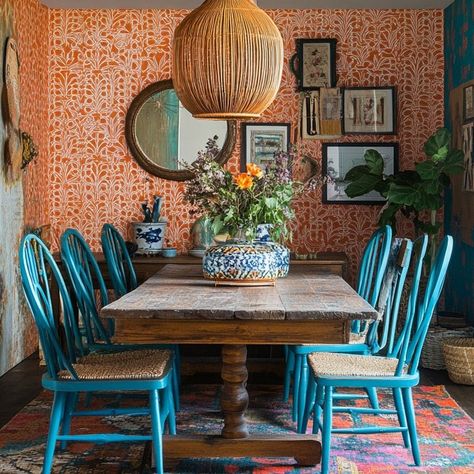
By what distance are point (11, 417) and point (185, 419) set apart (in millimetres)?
832

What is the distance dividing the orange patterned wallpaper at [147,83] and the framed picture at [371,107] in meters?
0.06

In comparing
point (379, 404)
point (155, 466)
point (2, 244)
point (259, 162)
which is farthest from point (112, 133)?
point (155, 466)

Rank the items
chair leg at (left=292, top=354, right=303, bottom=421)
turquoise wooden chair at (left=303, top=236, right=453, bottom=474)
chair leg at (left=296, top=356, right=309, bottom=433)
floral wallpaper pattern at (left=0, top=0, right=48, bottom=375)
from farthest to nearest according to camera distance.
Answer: floral wallpaper pattern at (left=0, top=0, right=48, bottom=375)
chair leg at (left=292, top=354, right=303, bottom=421)
chair leg at (left=296, top=356, right=309, bottom=433)
turquoise wooden chair at (left=303, top=236, right=453, bottom=474)

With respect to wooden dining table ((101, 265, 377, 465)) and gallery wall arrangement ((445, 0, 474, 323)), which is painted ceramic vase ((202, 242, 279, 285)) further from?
gallery wall arrangement ((445, 0, 474, 323))

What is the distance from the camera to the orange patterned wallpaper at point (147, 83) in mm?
6148

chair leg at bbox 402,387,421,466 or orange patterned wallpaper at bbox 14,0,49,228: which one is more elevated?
orange patterned wallpaper at bbox 14,0,49,228

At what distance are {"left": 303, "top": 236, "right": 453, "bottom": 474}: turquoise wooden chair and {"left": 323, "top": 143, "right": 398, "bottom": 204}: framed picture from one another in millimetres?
2630

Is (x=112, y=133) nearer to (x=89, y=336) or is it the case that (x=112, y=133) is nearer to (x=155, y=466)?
(x=89, y=336)

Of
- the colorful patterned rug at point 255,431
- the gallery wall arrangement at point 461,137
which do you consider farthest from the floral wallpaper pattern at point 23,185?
the gallery wall arrangement at point 461,137

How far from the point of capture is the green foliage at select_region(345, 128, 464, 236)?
5.48 metres

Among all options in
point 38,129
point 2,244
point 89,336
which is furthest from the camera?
point 38,129

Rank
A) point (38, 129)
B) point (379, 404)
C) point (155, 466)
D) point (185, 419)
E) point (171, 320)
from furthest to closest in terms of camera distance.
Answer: point (38, 129)
point (379, 404)
point (185, 419)
point (155, 466)
point (171, 320)

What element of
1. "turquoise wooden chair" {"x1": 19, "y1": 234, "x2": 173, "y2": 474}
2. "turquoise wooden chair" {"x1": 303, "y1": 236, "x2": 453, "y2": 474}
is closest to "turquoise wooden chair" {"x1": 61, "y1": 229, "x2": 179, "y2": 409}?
"turquoise wooden chair" {"x1": 19, "y1": 234, "x2": 173, "y2": 474}

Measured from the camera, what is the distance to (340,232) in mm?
6219
